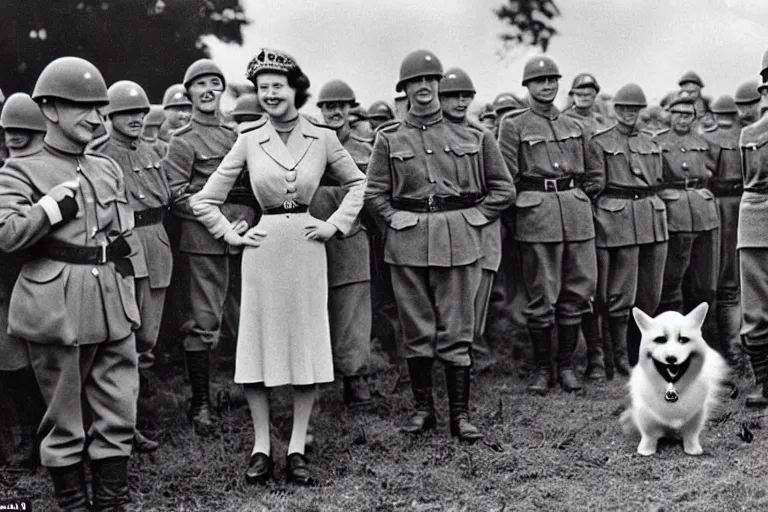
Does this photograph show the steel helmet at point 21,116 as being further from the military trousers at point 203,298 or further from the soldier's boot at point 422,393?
the soldier's boot at point 422,393

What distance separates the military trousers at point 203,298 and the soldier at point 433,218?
1.19 m

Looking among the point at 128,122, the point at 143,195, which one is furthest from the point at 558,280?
the point at 128,122

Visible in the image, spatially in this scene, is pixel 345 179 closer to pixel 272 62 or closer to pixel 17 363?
pixel 272 62

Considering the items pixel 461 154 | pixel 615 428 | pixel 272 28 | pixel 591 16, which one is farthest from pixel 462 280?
pixel 591 16

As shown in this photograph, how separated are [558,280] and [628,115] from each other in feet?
4.88

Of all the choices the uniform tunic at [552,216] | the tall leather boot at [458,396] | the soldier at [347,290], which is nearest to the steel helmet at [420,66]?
the soldier at [347,290]

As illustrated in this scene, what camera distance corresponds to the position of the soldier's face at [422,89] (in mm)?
6004

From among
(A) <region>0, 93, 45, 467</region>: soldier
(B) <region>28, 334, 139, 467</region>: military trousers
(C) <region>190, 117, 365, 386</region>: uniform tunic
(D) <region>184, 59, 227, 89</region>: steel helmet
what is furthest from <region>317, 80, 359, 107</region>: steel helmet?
(B) <region>28, 334, 139, 467</region>: military trousers

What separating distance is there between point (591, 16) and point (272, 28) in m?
3.29

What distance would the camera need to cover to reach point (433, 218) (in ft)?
19.7

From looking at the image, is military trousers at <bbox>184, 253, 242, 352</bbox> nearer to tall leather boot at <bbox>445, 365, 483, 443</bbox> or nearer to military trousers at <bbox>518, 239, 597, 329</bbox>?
tall leather boot at <bbox>445, 365, 483, 443</bbox>

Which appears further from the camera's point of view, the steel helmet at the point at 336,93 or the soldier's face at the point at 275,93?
the steel helmet at the point at 336,93

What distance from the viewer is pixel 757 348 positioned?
6.31 metres

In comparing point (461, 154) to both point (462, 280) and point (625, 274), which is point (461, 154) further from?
point (625, 274)
